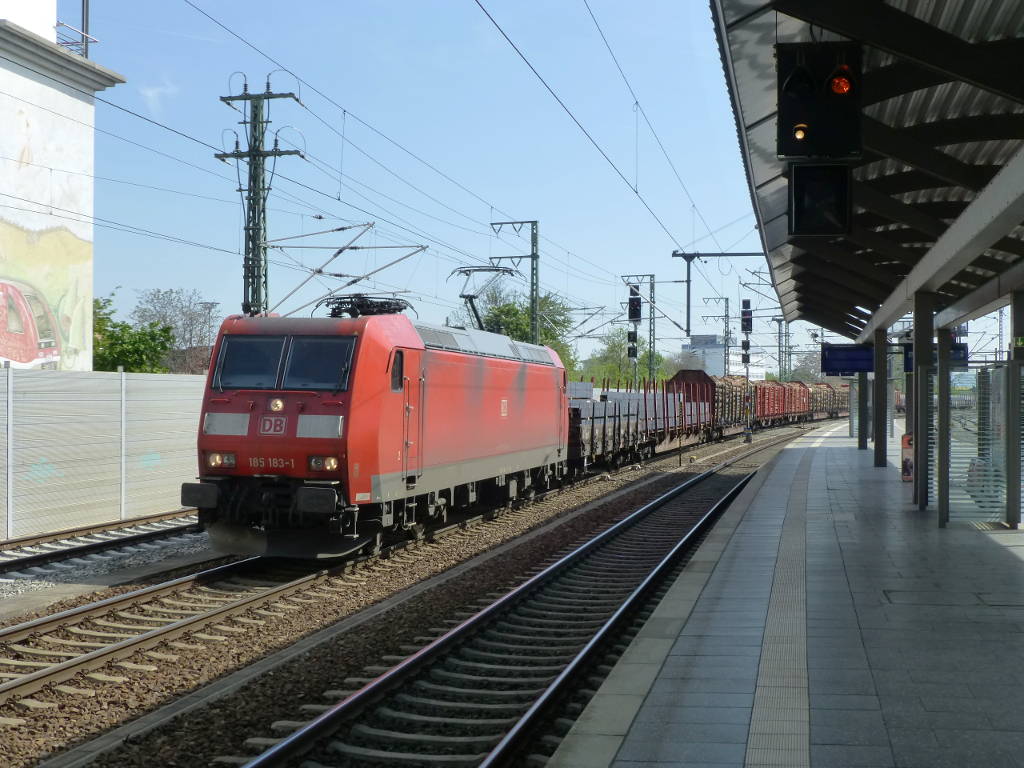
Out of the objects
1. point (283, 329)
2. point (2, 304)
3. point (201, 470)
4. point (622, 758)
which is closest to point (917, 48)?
point (622, 758)

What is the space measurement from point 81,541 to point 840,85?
425 inches

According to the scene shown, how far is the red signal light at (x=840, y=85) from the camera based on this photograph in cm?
760

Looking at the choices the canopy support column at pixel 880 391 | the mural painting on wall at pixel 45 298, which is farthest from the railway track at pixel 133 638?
the mural painting on wall at pixel 45 298

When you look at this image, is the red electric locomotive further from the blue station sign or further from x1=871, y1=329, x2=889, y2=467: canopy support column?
the blue station sign

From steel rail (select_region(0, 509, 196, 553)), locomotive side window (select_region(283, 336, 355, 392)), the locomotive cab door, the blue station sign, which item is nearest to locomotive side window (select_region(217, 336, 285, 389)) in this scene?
locomotive side window (select_region(283, 336, 355, 392))

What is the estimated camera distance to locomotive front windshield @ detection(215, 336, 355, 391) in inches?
436

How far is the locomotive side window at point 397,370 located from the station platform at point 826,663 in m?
3.89

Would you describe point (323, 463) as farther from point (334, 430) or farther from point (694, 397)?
point (694, 397)

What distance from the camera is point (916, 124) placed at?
9.94 meters

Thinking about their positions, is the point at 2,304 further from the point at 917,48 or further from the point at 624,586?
the point at 917,48

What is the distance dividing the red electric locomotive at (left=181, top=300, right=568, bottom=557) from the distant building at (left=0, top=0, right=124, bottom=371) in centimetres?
1515

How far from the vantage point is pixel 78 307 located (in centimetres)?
2670

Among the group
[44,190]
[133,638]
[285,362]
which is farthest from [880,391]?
[44,190]

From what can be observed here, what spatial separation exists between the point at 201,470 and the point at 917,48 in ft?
26.9
